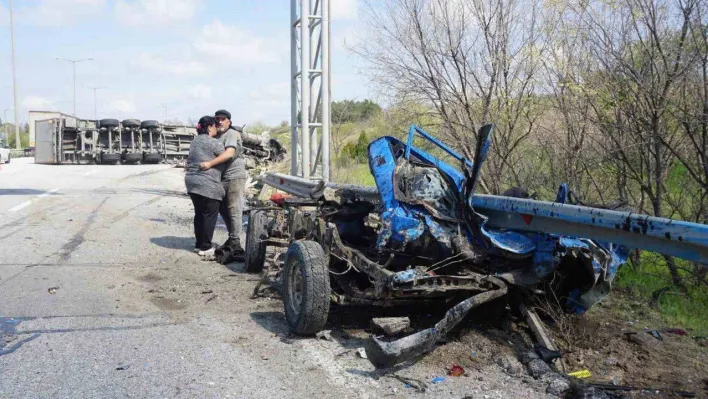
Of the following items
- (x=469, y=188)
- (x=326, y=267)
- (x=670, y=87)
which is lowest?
(x=326, y=267)

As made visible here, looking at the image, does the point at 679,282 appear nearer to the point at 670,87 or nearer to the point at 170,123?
the point at 670,87

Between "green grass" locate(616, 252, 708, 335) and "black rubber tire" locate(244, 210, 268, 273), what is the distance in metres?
4.27

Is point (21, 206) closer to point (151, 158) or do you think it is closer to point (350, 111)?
point (350, 111)

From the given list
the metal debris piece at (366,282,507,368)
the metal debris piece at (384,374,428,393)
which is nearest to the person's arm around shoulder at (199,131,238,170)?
the metal debris piece at (366,282,507,368)

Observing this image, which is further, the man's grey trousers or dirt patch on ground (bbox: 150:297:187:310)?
the man's grey trousers

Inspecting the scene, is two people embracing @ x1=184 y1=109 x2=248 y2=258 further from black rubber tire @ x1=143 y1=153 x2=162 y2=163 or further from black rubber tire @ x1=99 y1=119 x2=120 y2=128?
black rubber tire @ x1=99 y1=119 x2=120 y2=128

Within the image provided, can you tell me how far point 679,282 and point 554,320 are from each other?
304 centimetres

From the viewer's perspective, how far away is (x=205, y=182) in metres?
8.75

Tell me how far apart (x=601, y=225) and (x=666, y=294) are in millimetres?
3858

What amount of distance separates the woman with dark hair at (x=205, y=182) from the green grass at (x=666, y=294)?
17.4 feet

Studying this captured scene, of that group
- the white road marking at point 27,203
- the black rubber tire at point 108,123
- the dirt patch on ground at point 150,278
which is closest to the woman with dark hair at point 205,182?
the dirt patch on ground at point 150,278

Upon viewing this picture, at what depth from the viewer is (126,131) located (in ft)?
111

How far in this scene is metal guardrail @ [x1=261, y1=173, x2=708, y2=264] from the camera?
11.3ft

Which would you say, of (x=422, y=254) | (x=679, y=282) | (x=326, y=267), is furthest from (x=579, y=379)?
(x=679, y=282)
